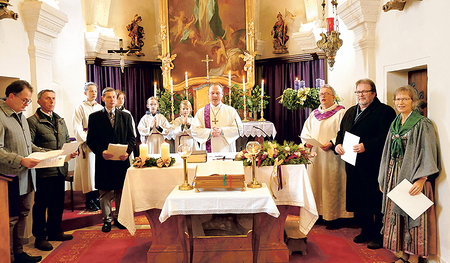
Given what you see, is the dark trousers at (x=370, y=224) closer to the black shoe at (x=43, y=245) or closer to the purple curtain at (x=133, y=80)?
the black shoe at (x=43, y=245)

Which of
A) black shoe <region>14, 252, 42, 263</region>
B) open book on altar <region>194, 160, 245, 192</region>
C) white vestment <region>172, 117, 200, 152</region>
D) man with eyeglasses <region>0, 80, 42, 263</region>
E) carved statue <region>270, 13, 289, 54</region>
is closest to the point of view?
open book on altar <region>194, 160, 245, 192</region>

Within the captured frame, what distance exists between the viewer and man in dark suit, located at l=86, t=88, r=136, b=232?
15.1 ft

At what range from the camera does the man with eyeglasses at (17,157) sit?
3.49 m

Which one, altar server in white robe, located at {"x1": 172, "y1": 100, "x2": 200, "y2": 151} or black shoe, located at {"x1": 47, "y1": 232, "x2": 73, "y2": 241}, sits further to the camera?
altar server in white robe, located at {"x1": 172, "y1": 100, "x2": 200, "y2": 151}

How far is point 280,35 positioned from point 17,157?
7.57 m

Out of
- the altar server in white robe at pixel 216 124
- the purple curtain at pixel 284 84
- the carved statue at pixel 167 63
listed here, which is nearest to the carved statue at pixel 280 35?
the purple curtain at pixel 284 84

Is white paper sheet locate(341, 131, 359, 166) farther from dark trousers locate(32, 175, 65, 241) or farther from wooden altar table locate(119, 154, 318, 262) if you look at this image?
dark trousers locate(32, 175, 65, 241)

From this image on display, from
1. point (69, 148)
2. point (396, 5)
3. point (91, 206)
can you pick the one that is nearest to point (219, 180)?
point (69, 148)

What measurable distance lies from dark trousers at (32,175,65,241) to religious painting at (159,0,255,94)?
18.8ft

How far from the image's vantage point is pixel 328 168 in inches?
186

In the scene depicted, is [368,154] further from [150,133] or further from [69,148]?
[150,133]

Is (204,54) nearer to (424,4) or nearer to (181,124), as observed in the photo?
(181,124)

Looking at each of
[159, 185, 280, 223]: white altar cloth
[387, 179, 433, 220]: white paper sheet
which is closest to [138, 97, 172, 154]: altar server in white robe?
[159, 185, 280, 223]: white altar cloth

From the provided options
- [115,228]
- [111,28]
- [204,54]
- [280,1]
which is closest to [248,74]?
[204,54]
